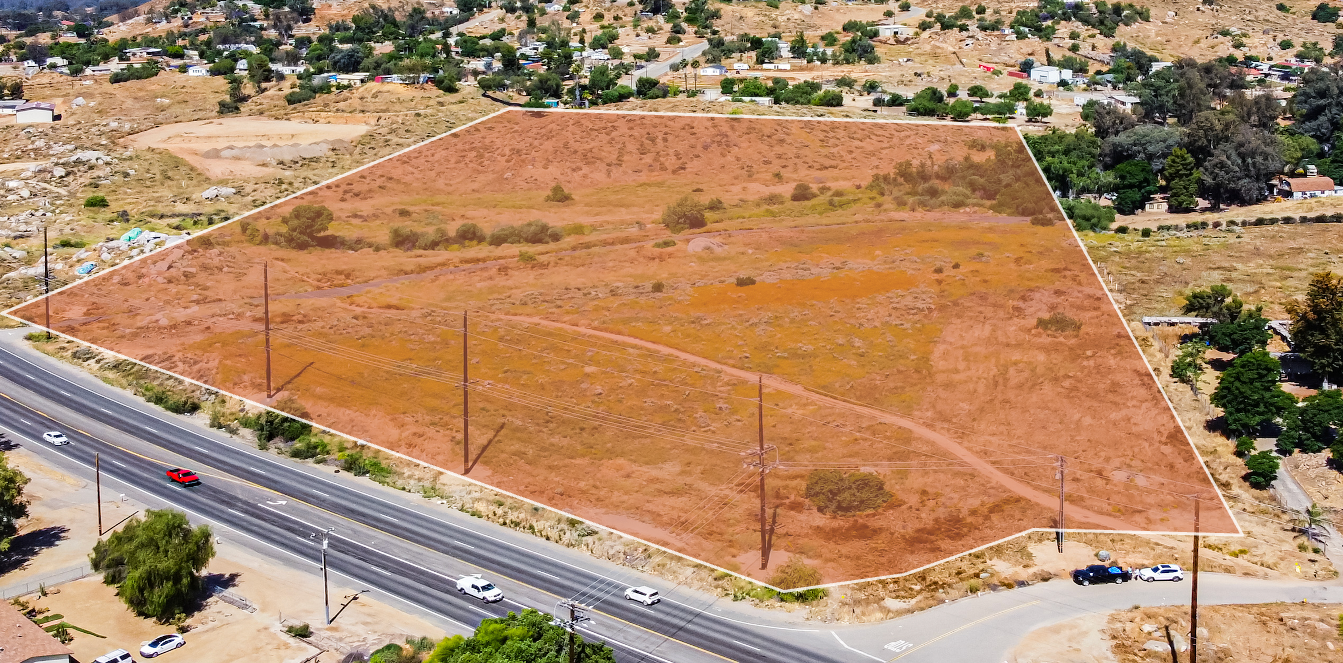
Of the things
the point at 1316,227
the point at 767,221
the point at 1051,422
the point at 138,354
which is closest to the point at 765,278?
the point at 767,221

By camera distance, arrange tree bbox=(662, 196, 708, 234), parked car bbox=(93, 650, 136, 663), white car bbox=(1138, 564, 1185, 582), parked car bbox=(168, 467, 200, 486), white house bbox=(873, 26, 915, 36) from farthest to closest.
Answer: white house bbox=(873, 26, 915, 36)
parked car bbox=(168, 467, 200, 486)
tree bbox=(662, 196, 708, 234)
white car bbox=(1138, 564, 1185, 582)
parked car bbox=(93, 650, 136, 663)

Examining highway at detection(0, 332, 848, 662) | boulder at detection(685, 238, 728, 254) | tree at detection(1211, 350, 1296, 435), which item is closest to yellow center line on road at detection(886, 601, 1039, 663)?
highway at detection(0, 332, 848, 662)

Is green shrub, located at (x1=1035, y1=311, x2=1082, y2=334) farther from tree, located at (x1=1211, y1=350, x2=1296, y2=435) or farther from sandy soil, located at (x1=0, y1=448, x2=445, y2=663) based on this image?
sandy soil, located at (x1=0, y1=448, x2=445, y2=663)

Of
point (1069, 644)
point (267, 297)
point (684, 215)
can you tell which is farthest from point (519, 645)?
point (684, 215)

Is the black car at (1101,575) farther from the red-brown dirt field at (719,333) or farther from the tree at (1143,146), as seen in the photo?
the tree at (1143,146)

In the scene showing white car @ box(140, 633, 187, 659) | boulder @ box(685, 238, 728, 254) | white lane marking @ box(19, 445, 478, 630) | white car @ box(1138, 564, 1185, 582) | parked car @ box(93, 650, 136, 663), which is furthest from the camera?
boulder @ box(685, 238, 728, 254)

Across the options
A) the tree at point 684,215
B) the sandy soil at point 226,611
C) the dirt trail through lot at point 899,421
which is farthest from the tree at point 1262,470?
the sandy soil at point 226,611

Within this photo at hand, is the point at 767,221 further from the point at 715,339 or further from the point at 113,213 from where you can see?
the point at 113,213
